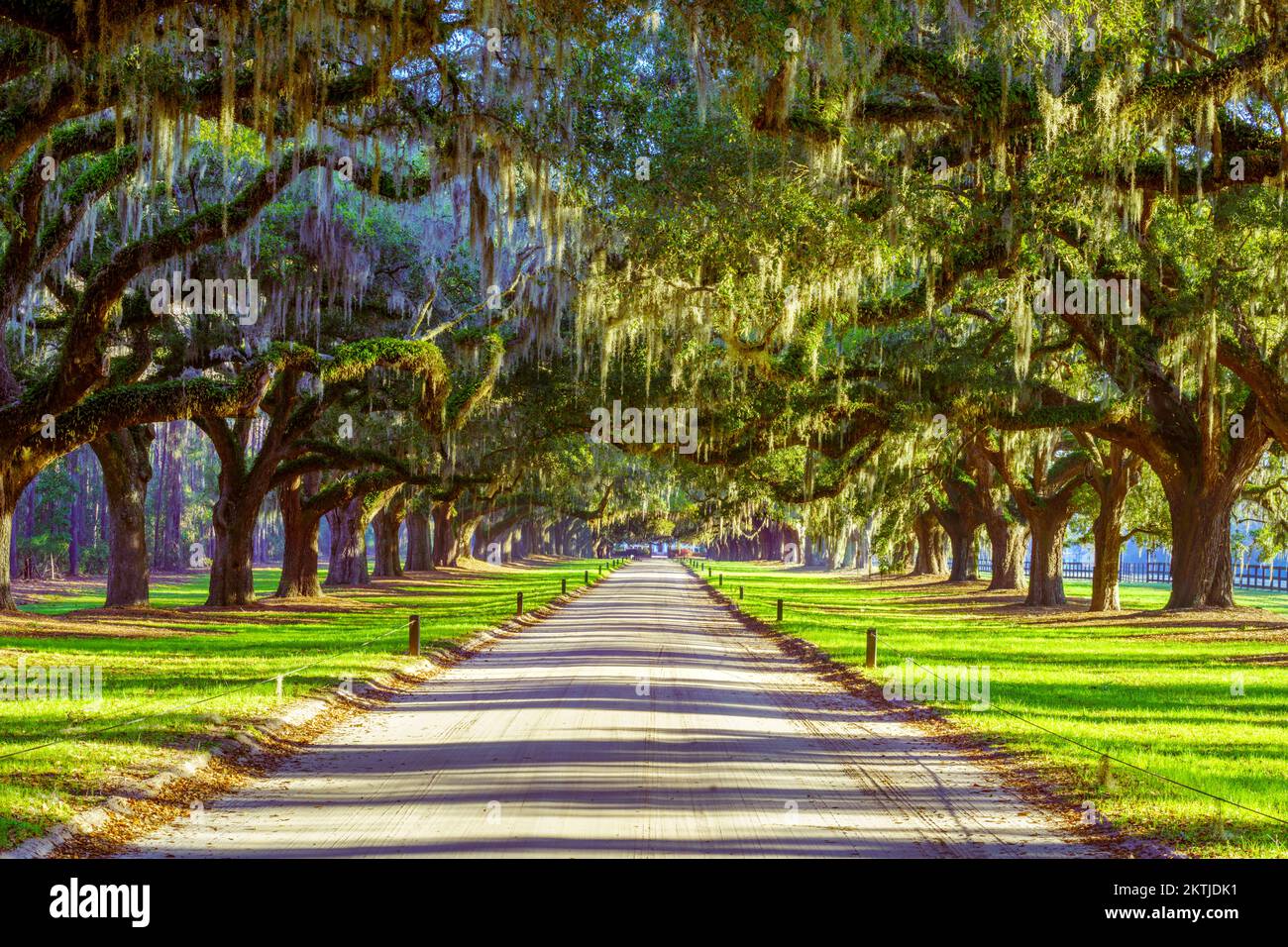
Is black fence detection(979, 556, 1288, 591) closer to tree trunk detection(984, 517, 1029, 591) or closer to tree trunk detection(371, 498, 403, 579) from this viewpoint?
tree trunk detection(984, 517, 1029, 591)

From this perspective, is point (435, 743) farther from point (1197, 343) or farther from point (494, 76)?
point (1197, 343)

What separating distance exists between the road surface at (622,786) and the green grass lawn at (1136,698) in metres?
0.81

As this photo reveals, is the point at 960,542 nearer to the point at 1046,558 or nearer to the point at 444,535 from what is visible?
the point at 1046,558

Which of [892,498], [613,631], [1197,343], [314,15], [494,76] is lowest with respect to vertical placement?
[613,631]

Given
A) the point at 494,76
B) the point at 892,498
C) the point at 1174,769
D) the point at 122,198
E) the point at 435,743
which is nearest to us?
the point at 1174,769

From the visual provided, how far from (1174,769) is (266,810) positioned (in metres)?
7.13

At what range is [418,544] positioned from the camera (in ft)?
224

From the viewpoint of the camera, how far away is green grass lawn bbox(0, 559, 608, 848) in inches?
345

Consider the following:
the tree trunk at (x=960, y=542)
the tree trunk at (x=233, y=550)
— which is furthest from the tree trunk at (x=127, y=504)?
the tree trunk at (x=960, y=542)

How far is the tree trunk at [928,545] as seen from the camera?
216 feet

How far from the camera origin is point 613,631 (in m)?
26.3

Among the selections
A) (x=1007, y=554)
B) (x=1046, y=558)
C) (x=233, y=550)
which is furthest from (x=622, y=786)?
(x=1007, y=554)

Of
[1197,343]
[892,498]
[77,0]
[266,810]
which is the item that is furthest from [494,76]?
[892,498]

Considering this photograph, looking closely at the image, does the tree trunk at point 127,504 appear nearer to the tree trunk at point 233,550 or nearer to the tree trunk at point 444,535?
the tree trunk at point 233,550
